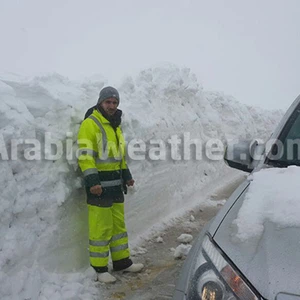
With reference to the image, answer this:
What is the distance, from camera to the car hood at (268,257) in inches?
64.5

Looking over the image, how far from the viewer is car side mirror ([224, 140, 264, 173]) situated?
3.26 m

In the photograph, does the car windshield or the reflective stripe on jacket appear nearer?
the car windshield

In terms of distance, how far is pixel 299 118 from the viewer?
11.4 feet

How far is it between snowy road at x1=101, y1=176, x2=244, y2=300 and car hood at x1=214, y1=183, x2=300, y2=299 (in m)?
2.21

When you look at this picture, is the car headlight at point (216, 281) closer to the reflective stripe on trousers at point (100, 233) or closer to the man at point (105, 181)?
the man at point (105, 181)

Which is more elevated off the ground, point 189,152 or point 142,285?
point 189,152

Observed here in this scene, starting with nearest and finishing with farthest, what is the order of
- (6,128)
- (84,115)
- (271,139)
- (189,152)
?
(271,139) → (6,128) → (84,115) → (189,152)

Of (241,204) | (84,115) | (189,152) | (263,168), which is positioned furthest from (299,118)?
(189,152)

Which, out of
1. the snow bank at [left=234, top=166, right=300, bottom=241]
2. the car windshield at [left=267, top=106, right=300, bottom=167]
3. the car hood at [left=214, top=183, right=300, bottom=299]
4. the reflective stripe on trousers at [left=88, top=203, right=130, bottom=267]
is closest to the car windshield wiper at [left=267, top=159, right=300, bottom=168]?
the car windshield at [left=267, top=106, right=300, bottom=167]

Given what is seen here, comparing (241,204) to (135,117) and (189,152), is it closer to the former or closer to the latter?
(135,117)

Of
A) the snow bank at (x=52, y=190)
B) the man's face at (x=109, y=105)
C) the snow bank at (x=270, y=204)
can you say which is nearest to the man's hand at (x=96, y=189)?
the snow bank at (x=52, y=190)

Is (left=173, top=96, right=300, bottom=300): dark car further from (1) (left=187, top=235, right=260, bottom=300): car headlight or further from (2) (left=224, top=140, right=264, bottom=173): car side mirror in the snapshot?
(2) (left=224, top=140, right=264, bottom=173): car side mirror

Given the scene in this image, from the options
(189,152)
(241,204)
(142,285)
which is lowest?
(142,285)

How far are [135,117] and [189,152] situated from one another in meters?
2.79
